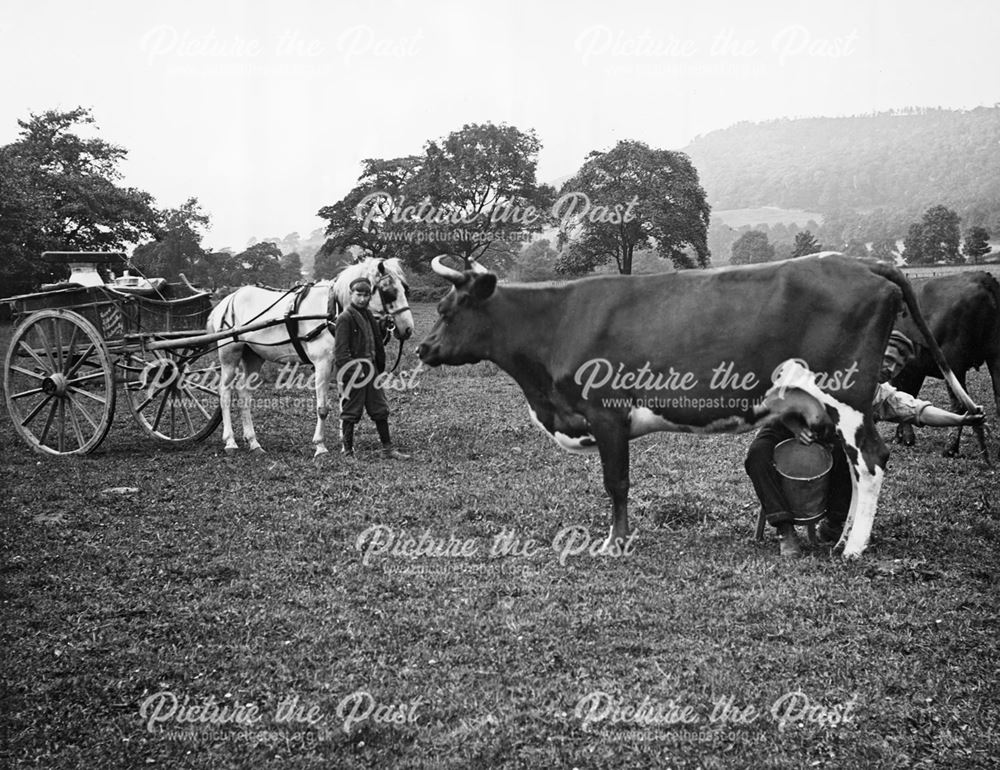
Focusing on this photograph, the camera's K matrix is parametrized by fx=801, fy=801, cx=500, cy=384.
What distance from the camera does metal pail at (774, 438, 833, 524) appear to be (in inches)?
256

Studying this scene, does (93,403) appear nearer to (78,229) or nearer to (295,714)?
(295,714)

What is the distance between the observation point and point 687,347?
679cm

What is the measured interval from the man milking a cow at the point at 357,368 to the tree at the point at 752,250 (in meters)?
60.7

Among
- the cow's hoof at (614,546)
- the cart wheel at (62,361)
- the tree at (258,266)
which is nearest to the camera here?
the cow's hoof at (614,546)

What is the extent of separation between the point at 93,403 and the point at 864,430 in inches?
614

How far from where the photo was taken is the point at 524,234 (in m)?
59.1

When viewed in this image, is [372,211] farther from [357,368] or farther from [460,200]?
[357,368]

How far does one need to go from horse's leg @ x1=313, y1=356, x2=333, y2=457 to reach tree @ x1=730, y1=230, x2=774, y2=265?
60.5 metres

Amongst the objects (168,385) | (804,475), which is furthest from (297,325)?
(804,475)

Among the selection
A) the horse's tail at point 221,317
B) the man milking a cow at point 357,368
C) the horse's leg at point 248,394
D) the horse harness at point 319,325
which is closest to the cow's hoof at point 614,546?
the man milking a cow at point 357,368

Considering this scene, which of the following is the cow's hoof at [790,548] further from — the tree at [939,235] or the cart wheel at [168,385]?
the tree at [939,235]

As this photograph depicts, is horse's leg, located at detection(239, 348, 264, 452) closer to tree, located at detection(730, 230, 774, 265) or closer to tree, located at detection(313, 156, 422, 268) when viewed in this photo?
tree, located at detection(313, 156, 422, 268)

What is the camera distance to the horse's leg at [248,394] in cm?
1191

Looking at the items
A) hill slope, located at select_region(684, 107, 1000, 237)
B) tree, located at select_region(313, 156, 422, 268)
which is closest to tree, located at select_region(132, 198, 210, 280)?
tree, located at select_region(313, 156, 422, 268)
